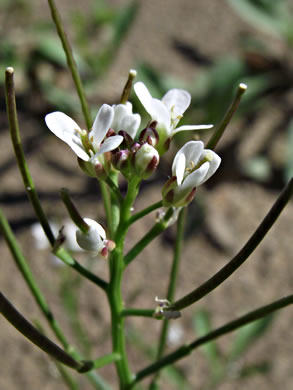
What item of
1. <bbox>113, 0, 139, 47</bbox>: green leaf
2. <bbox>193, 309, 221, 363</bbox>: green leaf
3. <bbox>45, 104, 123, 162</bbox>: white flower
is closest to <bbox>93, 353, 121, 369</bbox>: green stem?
<bbox>45, 104, 123, 162</bbox>: white flower

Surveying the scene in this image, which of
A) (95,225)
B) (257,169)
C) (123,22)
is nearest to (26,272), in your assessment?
(95,225)

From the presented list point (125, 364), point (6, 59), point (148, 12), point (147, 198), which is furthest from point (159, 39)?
point (125, 364)

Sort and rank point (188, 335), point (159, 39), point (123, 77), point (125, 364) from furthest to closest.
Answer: point (159, 39) < point (123, 77) < point (188, 335) < point (125, 364)

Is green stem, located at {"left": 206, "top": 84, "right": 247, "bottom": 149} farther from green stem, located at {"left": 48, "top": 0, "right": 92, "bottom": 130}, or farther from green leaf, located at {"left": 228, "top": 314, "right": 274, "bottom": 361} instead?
green leaf, located at {"left": 228, "top": 314, "right": 274, "bottom": 361}

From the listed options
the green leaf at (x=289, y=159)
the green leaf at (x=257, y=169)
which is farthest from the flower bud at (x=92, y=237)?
the green leaf at (x=257, y=169)

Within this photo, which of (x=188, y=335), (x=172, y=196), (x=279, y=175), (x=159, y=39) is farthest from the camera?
(x=159, y=39)

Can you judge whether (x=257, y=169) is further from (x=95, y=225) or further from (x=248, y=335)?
(x=95, y=225)

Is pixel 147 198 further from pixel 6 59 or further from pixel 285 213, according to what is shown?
pixel 6 59
